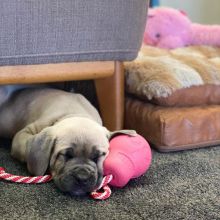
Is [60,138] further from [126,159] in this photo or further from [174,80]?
[174,80]

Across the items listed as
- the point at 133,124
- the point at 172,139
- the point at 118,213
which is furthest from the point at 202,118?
the point at 118,213

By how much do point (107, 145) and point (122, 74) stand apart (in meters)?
0.42

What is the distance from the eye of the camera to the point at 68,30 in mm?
1260

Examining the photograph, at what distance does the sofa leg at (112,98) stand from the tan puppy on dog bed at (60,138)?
97 mm

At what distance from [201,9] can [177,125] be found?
1854 millimetres

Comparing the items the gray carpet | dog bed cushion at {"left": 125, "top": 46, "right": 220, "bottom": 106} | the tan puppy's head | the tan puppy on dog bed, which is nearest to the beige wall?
dog bed cushion at {"left": 125, "top": 46, "right": 220, "bottom": 106}

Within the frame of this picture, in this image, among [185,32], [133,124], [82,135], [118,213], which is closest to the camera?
[118,213]

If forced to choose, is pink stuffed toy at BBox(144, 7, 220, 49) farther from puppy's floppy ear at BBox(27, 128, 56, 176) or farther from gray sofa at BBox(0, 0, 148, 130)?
puppy's floppy ear at BBox(27, 128, 56, 176)

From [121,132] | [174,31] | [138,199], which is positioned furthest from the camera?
[174,31]

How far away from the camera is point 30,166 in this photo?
1.12 meters

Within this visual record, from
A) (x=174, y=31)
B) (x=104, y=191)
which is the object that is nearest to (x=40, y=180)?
(x=104, y=191)

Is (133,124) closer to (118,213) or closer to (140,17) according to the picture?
(140,17)

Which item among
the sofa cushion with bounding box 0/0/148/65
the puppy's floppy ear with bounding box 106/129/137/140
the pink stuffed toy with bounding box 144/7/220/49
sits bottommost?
the puppy's floppy ear with bounding box 106/129/137/140

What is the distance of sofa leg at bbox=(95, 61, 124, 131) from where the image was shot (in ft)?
4.80
